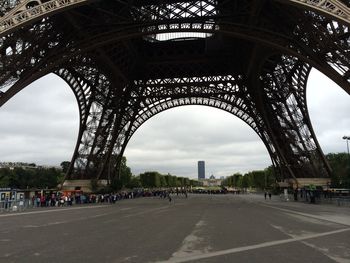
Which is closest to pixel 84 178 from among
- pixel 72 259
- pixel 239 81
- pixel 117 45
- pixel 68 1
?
pixel 117 45

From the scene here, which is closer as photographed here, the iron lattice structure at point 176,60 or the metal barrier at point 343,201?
the iron lattice structure at point 176,60

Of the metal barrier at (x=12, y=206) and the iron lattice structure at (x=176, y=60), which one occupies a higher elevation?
the iron lattice structure at (x=176, y=60)

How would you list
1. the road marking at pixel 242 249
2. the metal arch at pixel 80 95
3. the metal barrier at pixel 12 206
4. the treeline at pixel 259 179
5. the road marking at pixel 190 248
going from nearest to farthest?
the road marking at pixel 242 249, the road marking at pixel 190 248, the metal barrier at pixel 12 206, the metal arch at pixel 80 95, the treeline at pixel 259 179

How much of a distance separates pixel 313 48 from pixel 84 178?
3453 centimetres

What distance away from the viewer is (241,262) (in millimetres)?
8570

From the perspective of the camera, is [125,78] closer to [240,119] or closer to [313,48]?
[240,119]

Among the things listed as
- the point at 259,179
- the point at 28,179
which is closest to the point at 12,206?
the point at 28,179

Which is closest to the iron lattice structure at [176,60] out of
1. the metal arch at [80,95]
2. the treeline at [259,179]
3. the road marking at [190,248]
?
the metal arch at [80,95]

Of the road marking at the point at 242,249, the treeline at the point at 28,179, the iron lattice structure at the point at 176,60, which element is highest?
the iron lattice structure at the point at 176,60

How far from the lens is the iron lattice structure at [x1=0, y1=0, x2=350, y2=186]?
25.9 metres

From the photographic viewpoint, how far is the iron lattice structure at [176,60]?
25.9 metres

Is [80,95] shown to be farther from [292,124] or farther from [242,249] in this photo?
[242,249]

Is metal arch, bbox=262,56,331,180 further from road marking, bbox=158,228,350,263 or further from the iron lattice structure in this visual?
road marking, bbox=158,228,350,263

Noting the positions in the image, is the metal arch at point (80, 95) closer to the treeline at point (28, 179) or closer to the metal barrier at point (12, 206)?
the metal barrier at point (12, 206)
